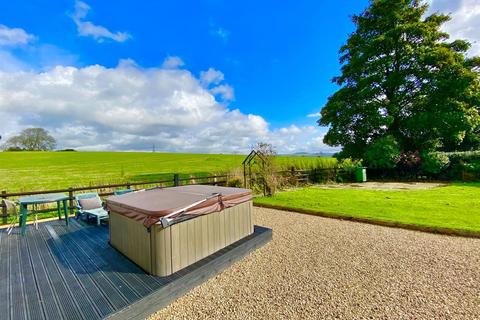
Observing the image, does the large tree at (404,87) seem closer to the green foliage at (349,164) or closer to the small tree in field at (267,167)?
the green foliage at (349,164)

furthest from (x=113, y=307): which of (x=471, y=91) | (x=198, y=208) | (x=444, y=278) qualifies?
(x=471, y=91)

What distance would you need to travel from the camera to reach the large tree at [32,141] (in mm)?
39781

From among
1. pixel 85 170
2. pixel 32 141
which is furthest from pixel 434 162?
pixel 32 141

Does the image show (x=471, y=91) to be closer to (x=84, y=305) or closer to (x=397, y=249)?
(x=397, y=249)

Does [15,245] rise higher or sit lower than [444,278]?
higher

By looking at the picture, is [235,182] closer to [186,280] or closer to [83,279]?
[186,280]

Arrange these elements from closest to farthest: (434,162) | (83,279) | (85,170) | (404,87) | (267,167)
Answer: (83,279)
(267,167)
(434,162)
(404,87)
(85,170)

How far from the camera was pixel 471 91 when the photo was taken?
481 inches

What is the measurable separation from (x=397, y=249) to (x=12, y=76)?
15899 millimetres

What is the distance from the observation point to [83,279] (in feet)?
8.36

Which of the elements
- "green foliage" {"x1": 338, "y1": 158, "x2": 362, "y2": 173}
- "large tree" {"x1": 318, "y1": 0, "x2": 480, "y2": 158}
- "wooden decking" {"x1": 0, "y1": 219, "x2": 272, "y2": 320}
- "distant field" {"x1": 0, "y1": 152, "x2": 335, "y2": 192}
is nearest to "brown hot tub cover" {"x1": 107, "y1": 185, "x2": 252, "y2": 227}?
"wooden decking" {"x1": 0, "y1": 219, "x2": 272, "y2": 320}

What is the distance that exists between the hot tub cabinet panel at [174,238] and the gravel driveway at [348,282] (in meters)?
0.43

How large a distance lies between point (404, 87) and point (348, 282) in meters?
16.3

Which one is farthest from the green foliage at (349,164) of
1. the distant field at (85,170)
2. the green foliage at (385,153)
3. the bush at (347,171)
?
the green foliage at (385,153)
